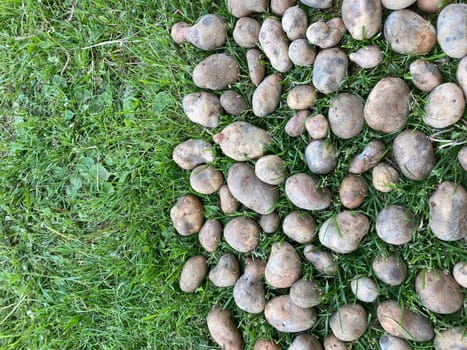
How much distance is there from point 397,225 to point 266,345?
79cm

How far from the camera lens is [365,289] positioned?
2.07m

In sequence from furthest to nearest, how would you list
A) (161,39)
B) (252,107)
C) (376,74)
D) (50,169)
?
1. (50,169)
2. (161,39)
3. (252,107)
4. (376,74)

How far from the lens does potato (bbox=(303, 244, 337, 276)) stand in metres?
2.14

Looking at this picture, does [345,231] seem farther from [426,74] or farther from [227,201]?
[426,74]

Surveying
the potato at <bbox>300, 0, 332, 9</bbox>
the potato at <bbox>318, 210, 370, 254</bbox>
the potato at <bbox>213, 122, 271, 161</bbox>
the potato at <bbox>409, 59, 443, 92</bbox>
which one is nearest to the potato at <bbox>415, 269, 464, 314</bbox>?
the potato at <bbox>318, 210, 370, 254</bbox>

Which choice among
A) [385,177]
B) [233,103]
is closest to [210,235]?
[233,103]

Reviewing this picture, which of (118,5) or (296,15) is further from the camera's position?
(118,5)

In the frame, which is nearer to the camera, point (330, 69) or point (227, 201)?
point (330, 69)

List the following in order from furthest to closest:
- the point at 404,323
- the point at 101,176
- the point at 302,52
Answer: the point at 101,176, the point at 302,52, the point at 404,323

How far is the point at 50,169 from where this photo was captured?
2.63 meters

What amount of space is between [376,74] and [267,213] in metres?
0.77

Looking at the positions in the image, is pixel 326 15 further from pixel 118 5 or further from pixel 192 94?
pixel 118 5

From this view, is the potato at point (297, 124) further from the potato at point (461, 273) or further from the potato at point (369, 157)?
the potato at point (461, 273)

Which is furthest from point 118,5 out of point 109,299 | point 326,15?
point 109,299
